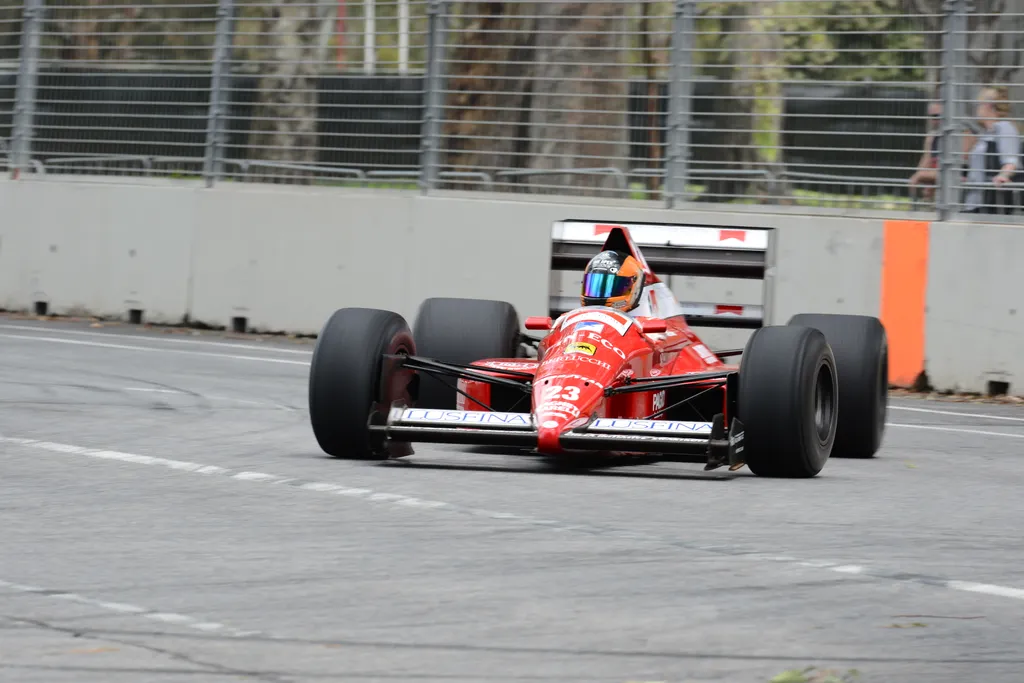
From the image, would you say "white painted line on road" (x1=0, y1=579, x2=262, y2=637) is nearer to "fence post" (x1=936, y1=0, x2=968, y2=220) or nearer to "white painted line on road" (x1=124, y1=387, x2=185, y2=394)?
"white painted line on road" (x1=124, y1=387, x2=185, y2=394)

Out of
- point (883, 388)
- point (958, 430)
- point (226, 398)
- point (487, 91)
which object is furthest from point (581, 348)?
point (487, 91)

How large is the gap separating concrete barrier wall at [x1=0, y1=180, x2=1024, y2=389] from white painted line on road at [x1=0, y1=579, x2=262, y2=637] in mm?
9387

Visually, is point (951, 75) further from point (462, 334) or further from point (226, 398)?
point (226, 398)

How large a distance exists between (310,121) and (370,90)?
71 centimetres

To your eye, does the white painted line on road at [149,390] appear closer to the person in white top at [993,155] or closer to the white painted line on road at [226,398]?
the white painted line on road at [226,398]

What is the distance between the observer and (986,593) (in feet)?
19.7

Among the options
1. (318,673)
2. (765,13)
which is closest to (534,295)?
(765,13)

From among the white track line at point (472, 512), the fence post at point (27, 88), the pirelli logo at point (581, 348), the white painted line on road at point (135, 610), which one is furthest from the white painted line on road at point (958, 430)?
the fence post at point (27, 88)

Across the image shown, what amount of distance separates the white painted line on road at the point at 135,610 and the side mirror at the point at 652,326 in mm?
4552

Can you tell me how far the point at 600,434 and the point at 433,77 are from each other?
A: 8.76 meters

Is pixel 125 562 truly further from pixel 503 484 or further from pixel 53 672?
pixel 503 484

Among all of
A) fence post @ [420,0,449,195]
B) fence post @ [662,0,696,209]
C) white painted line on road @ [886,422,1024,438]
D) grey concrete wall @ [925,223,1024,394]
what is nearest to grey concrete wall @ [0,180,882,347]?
fence post @ [662,0,696,209]

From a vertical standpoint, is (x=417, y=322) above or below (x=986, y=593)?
above

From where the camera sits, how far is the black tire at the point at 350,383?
9.12 meters
